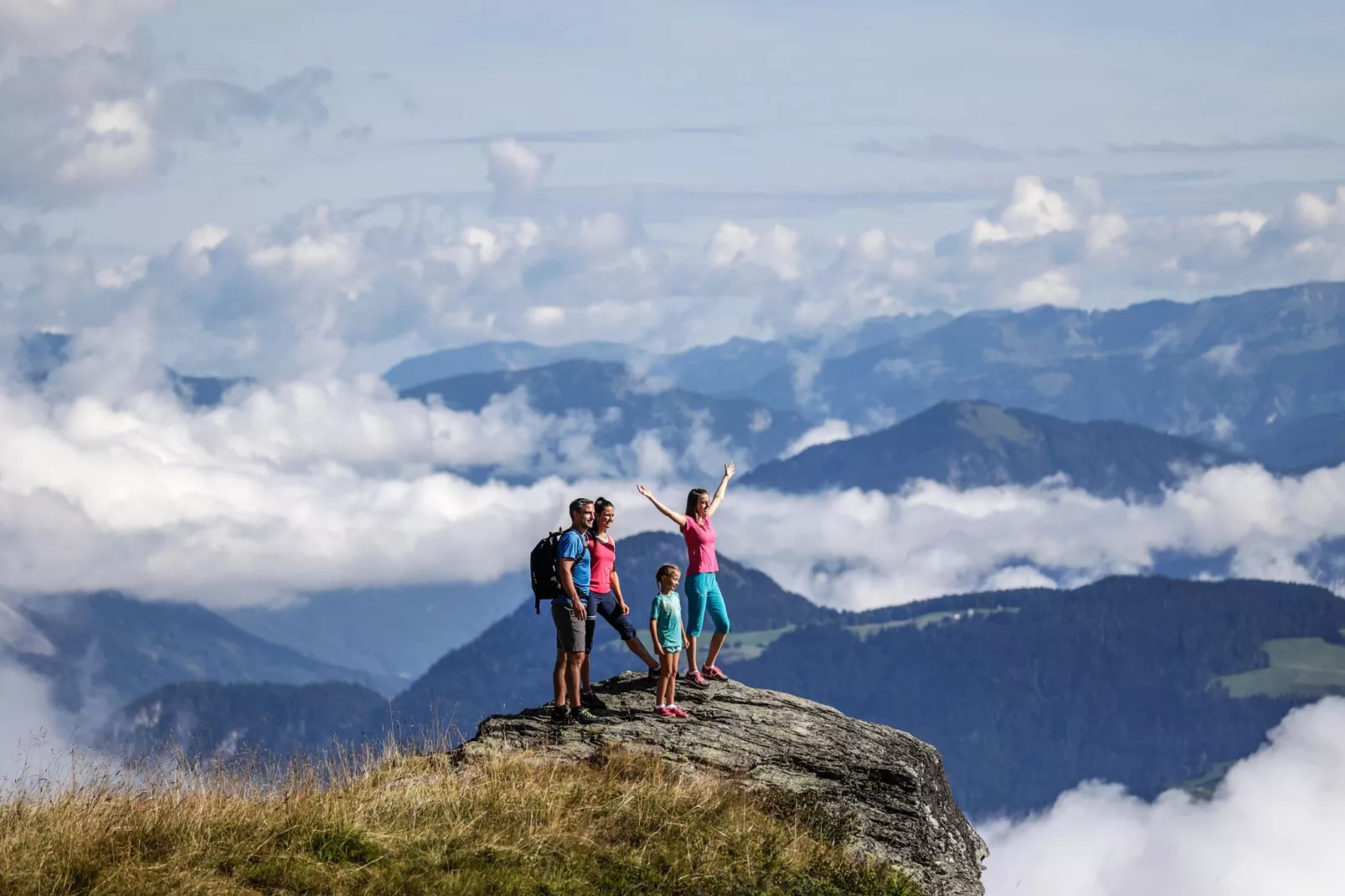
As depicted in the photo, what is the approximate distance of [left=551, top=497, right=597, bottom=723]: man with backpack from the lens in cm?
2228

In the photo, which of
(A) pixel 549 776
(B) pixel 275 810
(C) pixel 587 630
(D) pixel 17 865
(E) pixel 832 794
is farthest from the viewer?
(C) pixel 587 630

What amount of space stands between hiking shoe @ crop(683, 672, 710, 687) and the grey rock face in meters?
0.55

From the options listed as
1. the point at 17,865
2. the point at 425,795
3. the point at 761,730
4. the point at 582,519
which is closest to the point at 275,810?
the point at 425,795

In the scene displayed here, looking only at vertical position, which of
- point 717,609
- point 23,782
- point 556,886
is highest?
point 717,609

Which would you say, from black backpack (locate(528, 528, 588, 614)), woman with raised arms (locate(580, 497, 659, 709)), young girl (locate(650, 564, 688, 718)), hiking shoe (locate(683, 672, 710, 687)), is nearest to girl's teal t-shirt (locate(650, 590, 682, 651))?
young girl (locate(650, 564, 688, 718))

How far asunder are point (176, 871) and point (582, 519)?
820cm

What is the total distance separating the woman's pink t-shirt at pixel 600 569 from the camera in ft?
76.5

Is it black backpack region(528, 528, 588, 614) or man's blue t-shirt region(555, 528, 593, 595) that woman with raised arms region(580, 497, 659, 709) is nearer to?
man's blue t-shirt region(555, 528, 593, 595)

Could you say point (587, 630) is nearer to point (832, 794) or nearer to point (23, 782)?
point (832, 794)

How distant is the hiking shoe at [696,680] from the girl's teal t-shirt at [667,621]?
8.04 ft

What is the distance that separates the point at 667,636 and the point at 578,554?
196cm

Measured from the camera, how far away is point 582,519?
22688 millimetres

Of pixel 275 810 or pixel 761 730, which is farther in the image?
pixel 761 730

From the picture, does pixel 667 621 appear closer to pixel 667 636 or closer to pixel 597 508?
pixel 667 636
